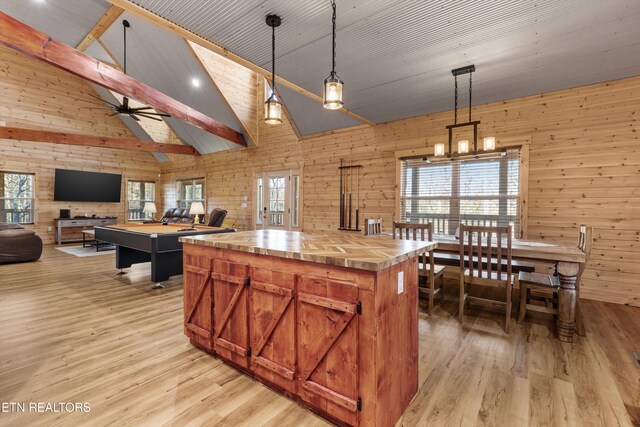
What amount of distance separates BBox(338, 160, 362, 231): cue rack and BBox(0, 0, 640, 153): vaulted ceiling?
4.30 feet

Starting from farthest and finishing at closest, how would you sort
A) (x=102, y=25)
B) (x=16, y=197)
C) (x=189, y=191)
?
(x=189, y=191) < (x=16, y=197) < (x=102, y=25)

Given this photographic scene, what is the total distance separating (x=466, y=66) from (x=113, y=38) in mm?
7518

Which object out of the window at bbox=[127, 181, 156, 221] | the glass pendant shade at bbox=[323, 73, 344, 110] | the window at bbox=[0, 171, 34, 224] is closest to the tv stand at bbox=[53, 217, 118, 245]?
the window at bbox=[0, 171, 34, 224]

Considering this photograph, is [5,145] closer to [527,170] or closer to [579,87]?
[527,170]

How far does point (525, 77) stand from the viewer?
3.77m

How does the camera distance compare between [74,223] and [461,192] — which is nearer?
[461,192]

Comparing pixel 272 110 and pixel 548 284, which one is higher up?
pixel 272 110

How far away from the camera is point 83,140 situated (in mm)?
7684

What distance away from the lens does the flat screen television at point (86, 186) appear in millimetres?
8711

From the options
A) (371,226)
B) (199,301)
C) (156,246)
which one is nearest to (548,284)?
(371,226)

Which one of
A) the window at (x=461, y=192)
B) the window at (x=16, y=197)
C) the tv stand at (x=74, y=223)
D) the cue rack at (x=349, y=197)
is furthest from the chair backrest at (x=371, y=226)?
the window at (x=16, y=197)

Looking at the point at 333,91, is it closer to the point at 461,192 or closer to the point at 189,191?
the point at 461,192

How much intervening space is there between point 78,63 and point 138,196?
7119 mm

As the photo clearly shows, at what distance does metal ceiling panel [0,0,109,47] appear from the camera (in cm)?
532
